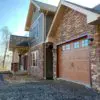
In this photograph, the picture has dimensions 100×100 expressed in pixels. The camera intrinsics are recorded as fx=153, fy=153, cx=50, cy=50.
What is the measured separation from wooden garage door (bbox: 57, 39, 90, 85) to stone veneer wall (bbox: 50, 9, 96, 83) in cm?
46

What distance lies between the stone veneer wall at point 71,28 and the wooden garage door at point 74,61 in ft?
1.50

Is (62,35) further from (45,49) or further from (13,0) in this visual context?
(13,0)

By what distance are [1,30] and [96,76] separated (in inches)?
1243

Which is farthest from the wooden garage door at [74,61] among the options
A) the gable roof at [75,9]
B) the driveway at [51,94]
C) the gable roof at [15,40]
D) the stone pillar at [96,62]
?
the gable roof at [15,40]

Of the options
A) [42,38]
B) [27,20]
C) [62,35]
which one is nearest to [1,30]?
[27,20]

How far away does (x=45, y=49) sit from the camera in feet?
43.6

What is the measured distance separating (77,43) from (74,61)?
115 centimetres

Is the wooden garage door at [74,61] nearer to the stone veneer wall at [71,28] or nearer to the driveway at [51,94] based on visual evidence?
the stone veneer wall at [71,28]

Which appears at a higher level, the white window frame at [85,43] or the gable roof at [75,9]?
the gable roof at [75,9]

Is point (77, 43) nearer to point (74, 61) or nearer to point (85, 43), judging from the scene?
point (85, 43)

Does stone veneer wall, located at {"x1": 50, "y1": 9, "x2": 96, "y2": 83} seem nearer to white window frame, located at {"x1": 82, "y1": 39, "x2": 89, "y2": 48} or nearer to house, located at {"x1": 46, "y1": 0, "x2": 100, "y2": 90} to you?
house, located at {"x1": 46, "y1": 0, "x2": 100, "y2": 90}

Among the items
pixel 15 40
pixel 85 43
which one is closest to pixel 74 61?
pixel 85 43

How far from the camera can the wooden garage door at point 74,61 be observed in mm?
8461

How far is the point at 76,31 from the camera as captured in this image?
360 inches
